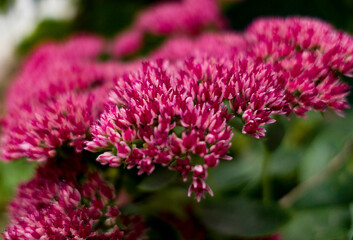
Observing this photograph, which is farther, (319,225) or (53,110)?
(319,225)

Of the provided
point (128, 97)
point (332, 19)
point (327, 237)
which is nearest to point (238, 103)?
point (128, 97)

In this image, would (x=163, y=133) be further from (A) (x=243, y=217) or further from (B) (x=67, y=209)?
(A) (x=243, y=217)

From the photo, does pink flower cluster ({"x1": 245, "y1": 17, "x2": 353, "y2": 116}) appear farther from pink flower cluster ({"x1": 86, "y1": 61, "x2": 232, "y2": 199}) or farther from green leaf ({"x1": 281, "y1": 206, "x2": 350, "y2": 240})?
green leaf ({"x1": 281, "y1": 206, "x2": 350, "y2": 240})

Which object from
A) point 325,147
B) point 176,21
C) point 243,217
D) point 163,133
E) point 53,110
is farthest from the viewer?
point 176,21

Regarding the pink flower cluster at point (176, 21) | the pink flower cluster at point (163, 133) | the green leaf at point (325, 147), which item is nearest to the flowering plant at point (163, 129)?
the pink flower cluster at point (163, 133)

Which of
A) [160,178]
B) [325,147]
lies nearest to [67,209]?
[160,178]

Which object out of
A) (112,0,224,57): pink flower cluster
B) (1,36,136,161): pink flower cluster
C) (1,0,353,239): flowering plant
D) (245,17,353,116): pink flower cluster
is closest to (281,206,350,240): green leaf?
(1,0,353,239): flowering plant

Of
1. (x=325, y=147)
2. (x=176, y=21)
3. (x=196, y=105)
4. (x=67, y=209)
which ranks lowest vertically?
(x=67, y=209)

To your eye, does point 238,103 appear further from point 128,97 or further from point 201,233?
point 201,233
